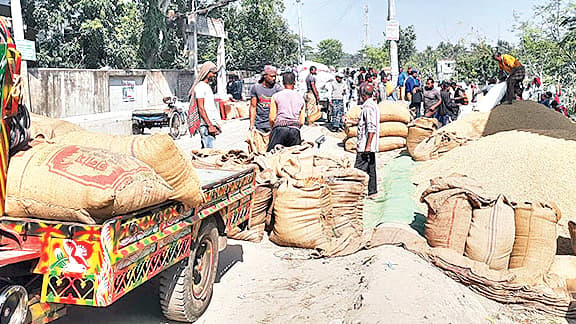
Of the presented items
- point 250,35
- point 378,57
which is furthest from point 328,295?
point 378,57

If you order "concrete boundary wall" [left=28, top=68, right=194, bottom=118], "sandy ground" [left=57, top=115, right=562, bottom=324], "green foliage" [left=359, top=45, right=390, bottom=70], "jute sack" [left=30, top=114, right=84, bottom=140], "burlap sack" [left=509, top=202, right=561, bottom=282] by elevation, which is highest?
"green foliage" [left=359, top=45, right=390, bottom=70]

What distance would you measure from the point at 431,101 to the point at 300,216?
26.4ft

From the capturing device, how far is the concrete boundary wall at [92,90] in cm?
1570

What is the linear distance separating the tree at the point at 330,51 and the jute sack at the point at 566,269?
83.8 meters

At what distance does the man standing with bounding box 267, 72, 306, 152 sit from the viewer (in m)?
7.58

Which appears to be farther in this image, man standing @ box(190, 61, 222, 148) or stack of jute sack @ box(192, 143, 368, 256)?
man standing @ box(190, 61, 222, 148)

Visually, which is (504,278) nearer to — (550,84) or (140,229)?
(140,229)

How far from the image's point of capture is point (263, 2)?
119 ft

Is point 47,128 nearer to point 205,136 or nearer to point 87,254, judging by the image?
point 87,254

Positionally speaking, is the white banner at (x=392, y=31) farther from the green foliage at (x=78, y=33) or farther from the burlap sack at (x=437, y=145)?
the green foliage at (x=78, y=33)

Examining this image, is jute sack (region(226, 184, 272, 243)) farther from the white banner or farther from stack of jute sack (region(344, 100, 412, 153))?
the white banner

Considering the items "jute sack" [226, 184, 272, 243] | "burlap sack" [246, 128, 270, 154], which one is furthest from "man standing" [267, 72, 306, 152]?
"jute sack" [226, 184, 272, 243]

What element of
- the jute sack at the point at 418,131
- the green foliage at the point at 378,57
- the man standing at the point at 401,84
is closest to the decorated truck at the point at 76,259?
the jute sack at the point at 418,131

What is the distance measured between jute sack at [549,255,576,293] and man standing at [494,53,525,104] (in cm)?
559
